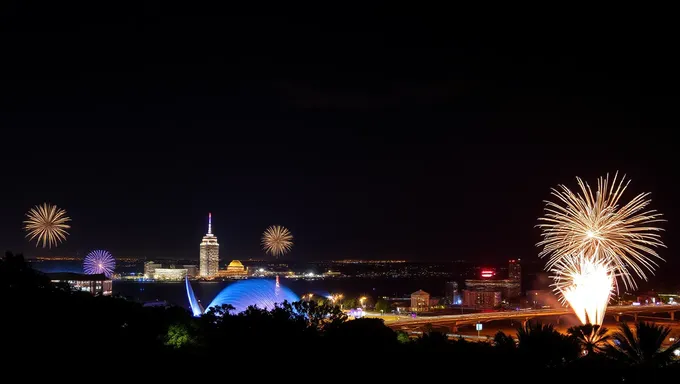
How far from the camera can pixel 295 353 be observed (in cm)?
2855

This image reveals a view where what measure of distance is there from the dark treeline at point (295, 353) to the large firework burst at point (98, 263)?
109961 millimetres

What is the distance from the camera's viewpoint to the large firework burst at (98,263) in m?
142

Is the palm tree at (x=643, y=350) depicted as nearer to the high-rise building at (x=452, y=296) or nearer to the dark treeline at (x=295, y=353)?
the dark treeline at (x=295, y=353)

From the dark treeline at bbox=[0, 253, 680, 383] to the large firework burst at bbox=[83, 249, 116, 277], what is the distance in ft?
361

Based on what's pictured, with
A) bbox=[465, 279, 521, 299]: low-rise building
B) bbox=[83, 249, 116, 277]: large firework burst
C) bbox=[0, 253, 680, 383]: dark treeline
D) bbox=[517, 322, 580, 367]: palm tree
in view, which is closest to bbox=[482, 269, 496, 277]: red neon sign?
bbox=[465, 279, 521, 299]: low-rise building

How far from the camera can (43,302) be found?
3597 cm

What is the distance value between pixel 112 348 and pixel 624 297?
474ft

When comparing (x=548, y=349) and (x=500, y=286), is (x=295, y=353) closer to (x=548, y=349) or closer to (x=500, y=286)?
(x=548, y=349)

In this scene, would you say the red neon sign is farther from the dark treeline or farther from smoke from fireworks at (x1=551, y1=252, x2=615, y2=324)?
the dark treeline

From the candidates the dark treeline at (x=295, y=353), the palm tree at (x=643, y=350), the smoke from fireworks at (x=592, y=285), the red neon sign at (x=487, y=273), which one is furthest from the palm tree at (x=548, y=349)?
the red neon sign at (x=487, y=273)

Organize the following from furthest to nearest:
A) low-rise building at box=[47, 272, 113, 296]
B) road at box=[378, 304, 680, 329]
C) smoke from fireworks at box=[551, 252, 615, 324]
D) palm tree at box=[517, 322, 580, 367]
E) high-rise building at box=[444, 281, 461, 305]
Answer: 1. high-rise building at box=[444, 281, 461, 305]
2. low-rise building at box=[47, 272, 113, 296]
3. road at box=[378, 304, 680, 329]
4. smoke from fireworks at box=[551, 252, 615, 324]
5. palm tree at box=[517, 322, 580, 367]

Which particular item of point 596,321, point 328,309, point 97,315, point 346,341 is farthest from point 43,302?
point 596,321

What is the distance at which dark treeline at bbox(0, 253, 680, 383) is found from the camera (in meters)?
22.9

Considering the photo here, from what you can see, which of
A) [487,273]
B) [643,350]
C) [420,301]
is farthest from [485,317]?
[487,273]
